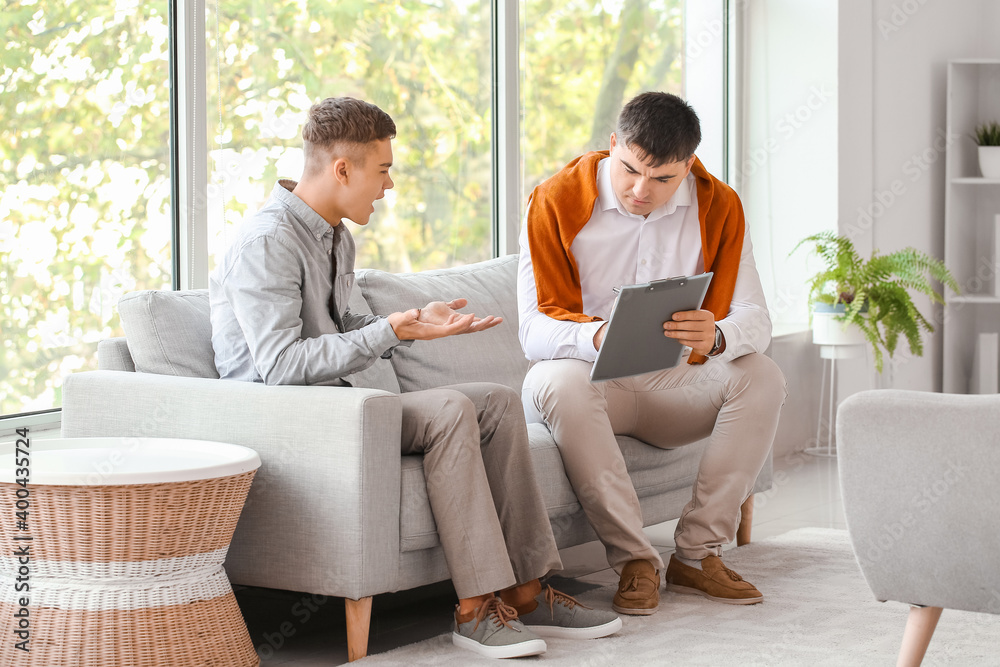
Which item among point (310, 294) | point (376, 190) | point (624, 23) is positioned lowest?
point (310, 294)

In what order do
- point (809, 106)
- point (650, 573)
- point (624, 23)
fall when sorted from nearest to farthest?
point (650, 573) → point (624, 23) → point (809, 106)

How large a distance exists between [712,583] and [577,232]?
0.89m

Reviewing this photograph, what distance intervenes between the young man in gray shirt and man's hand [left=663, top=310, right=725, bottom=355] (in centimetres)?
39

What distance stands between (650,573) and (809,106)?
328cm

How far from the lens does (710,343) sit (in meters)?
2.55

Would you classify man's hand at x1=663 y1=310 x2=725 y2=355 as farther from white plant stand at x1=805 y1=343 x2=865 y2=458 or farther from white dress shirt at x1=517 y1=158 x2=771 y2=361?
white plant stand at x1=805 y1=343 x2=865 y2=458

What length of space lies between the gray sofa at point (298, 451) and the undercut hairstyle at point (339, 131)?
0.47 m

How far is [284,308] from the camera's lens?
2217mm

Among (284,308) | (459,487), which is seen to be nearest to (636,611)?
(459,487)

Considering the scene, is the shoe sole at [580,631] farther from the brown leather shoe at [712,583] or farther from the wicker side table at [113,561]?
the wicker side table at [113,561]

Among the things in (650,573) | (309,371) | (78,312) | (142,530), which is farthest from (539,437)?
(78,312)

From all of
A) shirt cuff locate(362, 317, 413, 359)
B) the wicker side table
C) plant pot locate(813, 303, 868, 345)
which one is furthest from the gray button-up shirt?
plant pot locate(813, 303, 868, 345)

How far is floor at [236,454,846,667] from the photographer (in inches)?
92.1

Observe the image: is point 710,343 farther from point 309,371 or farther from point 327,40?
point 327,40
